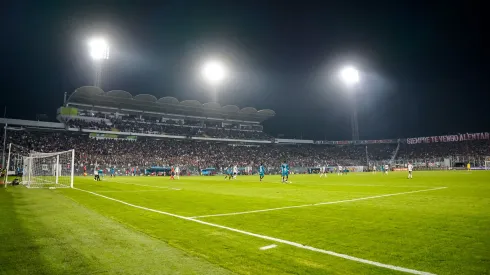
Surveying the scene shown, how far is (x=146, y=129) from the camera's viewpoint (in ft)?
Result: 217

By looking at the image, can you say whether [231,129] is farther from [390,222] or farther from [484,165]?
[390,222]

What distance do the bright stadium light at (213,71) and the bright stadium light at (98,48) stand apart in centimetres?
1909

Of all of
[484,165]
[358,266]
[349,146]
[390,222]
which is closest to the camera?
[358,266]

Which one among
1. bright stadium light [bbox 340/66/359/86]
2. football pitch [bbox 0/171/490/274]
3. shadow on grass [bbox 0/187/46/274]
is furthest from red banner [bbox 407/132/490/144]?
shadow on grass [bbox 0/187/46/274]

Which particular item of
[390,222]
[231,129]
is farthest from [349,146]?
[390,222]

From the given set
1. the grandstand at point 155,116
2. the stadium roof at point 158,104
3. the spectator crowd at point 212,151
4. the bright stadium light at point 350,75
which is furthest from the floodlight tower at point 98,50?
the bright stadium light at point 350,75

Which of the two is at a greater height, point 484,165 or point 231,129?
point 231,129

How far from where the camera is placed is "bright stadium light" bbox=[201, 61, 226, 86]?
59.6 metres

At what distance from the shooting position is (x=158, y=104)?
219 feet

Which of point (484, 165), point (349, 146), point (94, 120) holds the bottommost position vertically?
point (484, 165)

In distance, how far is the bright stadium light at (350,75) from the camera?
199 feet

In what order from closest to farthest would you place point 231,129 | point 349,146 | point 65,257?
point 65,257 → point 231,129 → point 349,146

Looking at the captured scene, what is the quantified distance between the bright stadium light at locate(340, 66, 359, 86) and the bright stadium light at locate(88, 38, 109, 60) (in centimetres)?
4858

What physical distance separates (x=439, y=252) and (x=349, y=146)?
303 ft
